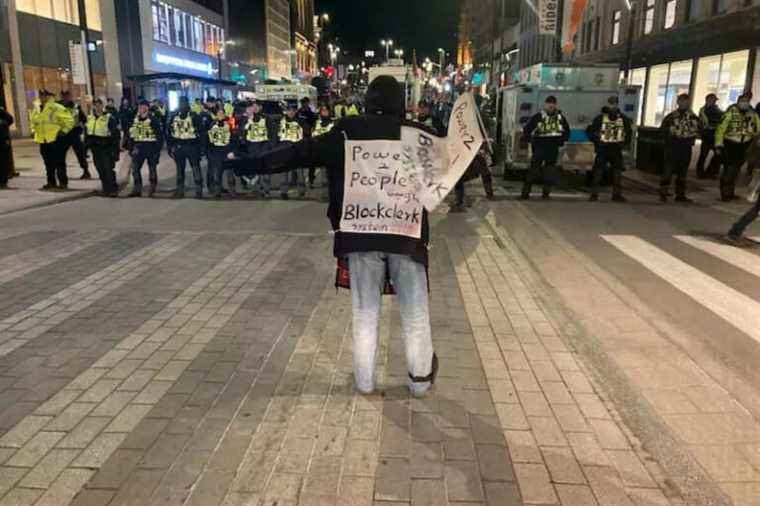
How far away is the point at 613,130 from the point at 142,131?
9122mm

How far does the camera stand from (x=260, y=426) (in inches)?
153

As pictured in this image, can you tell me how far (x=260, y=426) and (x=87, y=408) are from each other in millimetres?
1161

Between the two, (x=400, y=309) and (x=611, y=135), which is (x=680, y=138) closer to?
(x=611, y=135)

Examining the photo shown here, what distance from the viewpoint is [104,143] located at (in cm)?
1279

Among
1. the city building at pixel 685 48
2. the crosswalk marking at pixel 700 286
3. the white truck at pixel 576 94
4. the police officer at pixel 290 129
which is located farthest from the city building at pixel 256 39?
the crosswalk marking at pixel 700 286

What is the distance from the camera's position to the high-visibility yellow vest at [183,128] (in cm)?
1276

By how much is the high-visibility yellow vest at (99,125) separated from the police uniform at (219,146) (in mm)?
1955

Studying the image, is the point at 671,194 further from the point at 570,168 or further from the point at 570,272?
the point at 570,272

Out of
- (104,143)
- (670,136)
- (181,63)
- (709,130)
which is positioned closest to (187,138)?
(104,143)

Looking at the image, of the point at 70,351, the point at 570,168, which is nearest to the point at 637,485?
the point at 70,351

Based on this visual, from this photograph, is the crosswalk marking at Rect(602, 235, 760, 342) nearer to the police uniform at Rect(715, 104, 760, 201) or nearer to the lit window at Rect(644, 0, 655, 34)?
the police uniform at Rect(715, 104, 760, 201)

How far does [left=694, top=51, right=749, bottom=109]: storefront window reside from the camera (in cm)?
2089

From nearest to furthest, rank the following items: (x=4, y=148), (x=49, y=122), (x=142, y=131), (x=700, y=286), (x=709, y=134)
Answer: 1. (x=700, y=286)
2. (x=142, y=131)
3. (x=49, y=122)
4. (x=4, y=148)
5. (x=709, y=134)

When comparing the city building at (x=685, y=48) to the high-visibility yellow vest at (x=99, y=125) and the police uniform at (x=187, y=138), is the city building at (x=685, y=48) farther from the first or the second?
the high-visibility yellow vest at (x=99, y=125)
